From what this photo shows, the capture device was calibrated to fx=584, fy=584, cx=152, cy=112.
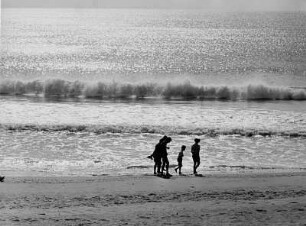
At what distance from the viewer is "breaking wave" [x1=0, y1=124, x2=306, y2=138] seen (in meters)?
26.5

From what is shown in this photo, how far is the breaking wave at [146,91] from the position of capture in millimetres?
43562

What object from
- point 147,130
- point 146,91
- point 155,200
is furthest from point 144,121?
point 155,200

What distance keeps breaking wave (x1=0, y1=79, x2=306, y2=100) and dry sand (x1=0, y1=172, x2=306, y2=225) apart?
26.4 m

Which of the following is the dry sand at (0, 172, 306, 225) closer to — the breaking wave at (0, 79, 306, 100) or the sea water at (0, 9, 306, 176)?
the sea water at (0, 9, 306, 176)

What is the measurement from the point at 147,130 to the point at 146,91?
58.5 ft

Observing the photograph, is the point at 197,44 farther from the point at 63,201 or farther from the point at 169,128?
the point at 63,201

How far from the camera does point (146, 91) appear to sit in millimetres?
44938

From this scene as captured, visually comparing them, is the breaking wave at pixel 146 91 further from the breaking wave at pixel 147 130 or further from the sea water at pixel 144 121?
the breaking wave at pixel 147 130

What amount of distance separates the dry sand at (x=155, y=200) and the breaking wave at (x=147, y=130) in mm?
8911

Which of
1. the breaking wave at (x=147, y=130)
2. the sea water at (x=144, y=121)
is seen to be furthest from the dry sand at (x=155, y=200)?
the breaking wave at (x=147, y=130)

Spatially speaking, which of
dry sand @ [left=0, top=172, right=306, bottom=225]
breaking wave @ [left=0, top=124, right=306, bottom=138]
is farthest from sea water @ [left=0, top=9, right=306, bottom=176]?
dry sand @ [left=0, top=172, right=306, bottom=225]

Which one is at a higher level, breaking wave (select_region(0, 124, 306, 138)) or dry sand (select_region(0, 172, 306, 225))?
breaking wave (select_region(0, 124, 306, 138))

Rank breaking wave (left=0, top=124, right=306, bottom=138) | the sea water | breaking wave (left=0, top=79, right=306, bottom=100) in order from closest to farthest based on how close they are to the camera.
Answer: the sea water < breaking wave (left=0, top=124, right=306, bottom=138) < breaking wave (left=0, top=79, right=306, bottom=100)

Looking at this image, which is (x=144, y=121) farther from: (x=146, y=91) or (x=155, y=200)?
(x=155, y=200)
